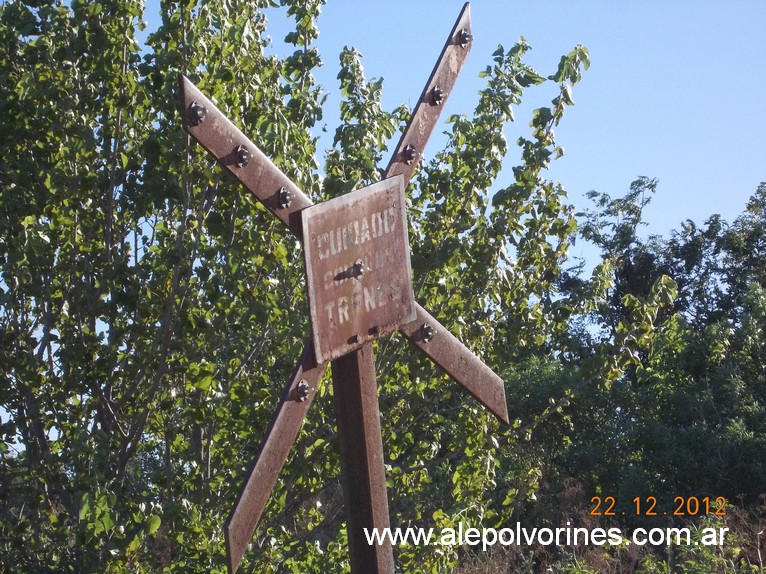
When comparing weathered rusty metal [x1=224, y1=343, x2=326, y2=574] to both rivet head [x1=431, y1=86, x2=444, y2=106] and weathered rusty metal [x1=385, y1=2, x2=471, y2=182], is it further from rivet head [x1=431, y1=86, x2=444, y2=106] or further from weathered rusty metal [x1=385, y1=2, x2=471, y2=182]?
rivet head [x1=431, y1=86, x2=444, y2=106]

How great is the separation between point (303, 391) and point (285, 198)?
64 cm

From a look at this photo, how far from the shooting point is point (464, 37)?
13.7 ft

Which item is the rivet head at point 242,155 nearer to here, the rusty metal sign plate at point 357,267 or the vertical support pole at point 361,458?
the rusty metal sign plate at point 357,267

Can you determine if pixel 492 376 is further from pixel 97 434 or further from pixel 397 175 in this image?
pixel 97 434

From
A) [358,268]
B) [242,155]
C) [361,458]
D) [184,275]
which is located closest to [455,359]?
[361,458]

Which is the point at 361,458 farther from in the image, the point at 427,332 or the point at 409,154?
the point at 409,154

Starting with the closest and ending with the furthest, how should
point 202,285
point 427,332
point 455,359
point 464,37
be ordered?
1. point 427,332
2. point 455,359
3. point 464,37
4. point 202,285

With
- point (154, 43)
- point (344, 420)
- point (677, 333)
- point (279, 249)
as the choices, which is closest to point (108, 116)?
point (154, 43)

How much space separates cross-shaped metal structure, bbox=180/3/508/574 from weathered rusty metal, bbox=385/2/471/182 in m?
0.07

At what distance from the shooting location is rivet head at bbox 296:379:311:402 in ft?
11.5
